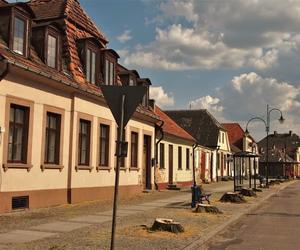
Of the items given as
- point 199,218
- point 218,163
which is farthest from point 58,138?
point 218,163

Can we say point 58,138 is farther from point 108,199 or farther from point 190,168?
point 190,168

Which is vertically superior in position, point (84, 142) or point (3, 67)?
point (3, 67)

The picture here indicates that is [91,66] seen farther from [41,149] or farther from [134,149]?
[134,149]

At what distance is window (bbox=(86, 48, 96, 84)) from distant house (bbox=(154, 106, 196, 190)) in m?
11.3

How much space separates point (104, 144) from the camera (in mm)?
22812

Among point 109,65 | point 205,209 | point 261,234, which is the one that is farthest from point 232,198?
point 261,234

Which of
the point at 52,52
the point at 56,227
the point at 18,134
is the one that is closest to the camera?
the point at 56,227

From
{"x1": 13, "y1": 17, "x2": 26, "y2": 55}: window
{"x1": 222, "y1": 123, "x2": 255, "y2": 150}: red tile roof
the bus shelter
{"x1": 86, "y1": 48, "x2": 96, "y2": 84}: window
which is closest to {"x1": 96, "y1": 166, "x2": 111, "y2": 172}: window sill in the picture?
{"x1": 86, "y1": 48, "x2": 96, "y2": 84}: window

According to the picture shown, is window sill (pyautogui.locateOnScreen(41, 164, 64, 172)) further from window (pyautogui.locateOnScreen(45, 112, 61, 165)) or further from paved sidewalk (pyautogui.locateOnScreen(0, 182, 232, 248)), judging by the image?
paved sidewalk (pyautogui.locateOnScreen(0, 182, 232, 248))

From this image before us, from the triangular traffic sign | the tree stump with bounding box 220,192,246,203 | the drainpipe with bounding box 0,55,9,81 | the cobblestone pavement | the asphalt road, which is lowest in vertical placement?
the asphalt road

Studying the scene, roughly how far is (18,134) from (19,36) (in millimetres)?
3298

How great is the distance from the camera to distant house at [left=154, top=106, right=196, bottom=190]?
109ft

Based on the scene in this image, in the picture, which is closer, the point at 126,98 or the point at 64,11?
the point at 126,98

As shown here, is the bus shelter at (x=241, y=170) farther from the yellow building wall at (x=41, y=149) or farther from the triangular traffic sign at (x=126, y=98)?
the triangular traffic sign at (x=126, y=98)
